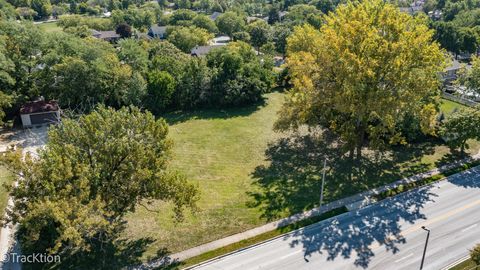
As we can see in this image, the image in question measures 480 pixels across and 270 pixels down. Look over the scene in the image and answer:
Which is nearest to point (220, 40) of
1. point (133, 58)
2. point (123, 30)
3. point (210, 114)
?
point (123, 30)

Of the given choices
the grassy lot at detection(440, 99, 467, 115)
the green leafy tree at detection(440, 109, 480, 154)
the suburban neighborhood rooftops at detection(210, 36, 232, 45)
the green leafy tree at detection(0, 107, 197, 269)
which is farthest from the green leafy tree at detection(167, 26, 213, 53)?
the green leafy tree at detection(0, 107, 197, 269)

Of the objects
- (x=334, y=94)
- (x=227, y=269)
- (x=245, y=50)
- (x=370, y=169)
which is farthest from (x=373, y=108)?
(x=245, y=50)

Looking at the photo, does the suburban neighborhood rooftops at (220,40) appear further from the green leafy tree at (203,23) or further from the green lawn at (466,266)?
the green lawn at (466,266)

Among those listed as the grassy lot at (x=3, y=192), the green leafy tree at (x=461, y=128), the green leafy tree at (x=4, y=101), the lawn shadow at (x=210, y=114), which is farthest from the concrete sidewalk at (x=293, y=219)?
the green leafy tree at (x=4, y=101)

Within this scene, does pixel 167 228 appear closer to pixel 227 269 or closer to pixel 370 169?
pixel 227 269

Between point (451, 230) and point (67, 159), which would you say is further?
point (451, 230)

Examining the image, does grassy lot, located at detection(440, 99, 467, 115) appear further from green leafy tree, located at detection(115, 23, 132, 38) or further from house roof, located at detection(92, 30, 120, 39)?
house roof, located at detection(92, 30, 120, 39)

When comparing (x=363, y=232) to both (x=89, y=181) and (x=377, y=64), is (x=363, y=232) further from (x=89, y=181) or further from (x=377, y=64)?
(x=89, y=181)
